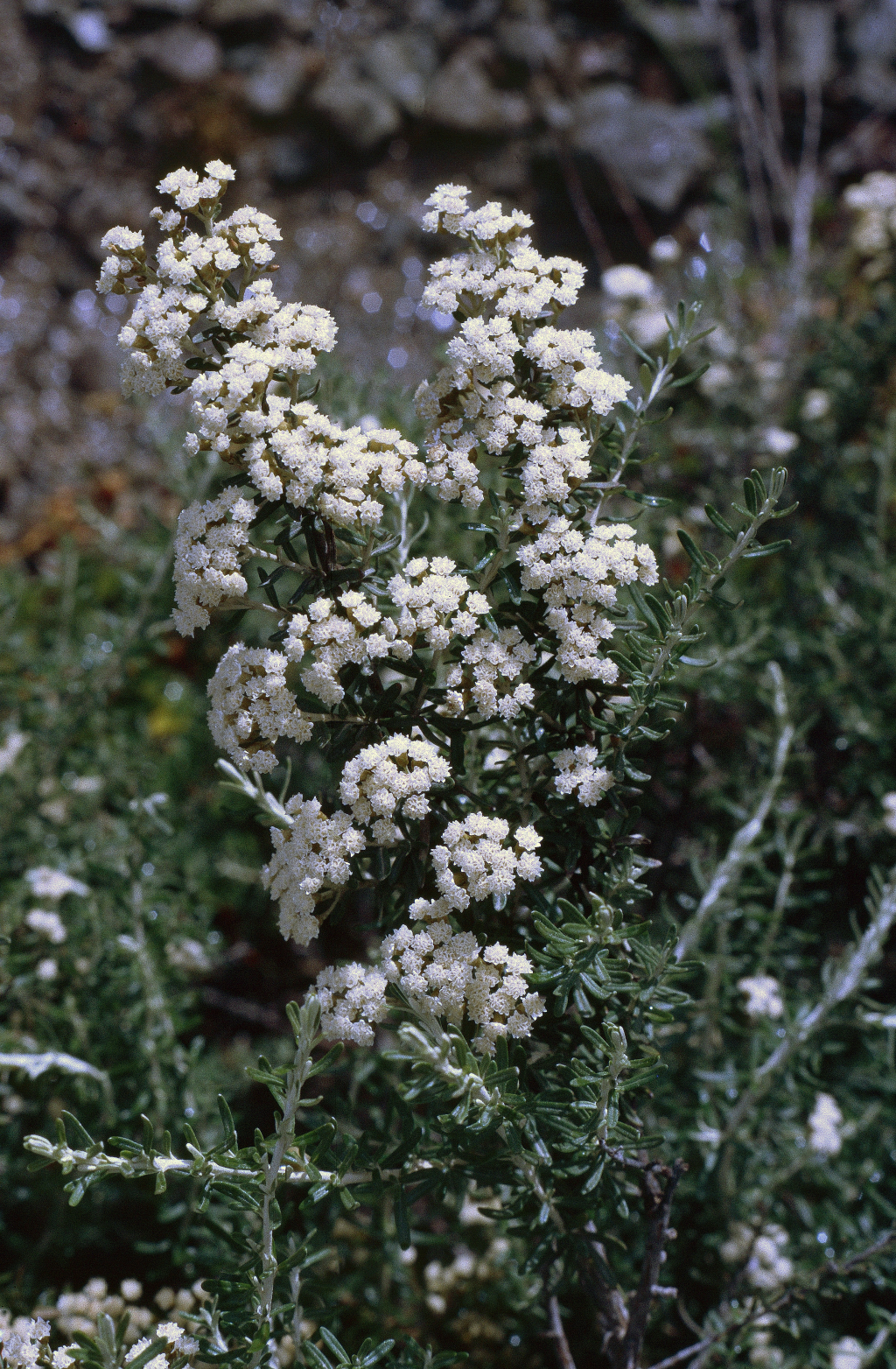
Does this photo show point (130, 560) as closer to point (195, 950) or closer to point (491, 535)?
point (195, 950)

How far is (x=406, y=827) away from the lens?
1.44 m

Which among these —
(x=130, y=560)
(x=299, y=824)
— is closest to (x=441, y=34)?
(x=130, y=560)

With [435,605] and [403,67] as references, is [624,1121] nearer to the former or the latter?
[435,605]

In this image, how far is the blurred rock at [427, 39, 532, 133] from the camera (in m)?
5.90

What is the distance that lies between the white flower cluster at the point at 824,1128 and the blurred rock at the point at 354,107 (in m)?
5.50

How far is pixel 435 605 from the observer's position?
1.31 metres

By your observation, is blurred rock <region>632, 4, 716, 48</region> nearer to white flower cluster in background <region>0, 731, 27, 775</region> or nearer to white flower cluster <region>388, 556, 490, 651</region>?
white flower cluster in background <region>0, 731, 27, 775</region>

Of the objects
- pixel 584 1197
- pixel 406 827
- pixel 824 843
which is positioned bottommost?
pixel 824 843

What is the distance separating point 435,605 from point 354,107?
553cm

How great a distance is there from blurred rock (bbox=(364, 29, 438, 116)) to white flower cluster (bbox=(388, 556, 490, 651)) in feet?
17.9

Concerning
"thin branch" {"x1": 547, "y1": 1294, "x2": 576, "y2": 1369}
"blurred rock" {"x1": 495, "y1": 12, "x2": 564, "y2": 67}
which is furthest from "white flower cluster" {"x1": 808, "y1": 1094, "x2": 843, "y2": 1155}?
"blurred rock" {"x1": 495, "y1": 12, "x2": 564, "y2": 67}

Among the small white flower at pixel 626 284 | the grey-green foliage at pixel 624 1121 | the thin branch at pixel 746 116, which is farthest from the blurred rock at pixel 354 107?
the grey-green foliage at pixel 624 1121

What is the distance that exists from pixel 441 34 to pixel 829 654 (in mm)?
5044

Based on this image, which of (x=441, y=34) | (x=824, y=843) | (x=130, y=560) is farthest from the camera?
(x=441, y=34)
